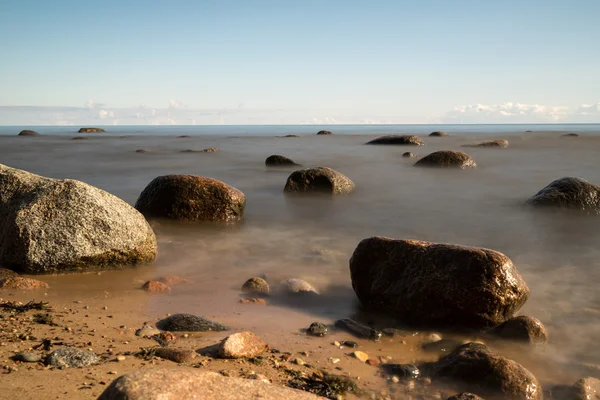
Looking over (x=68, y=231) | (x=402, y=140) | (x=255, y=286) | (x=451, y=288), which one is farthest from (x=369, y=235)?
(x=402, y=140)

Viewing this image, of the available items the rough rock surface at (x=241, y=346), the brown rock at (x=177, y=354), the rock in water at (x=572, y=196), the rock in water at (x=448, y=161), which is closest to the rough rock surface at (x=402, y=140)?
the rock in water at (x=448, y=161)

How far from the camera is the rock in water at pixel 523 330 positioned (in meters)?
4.30

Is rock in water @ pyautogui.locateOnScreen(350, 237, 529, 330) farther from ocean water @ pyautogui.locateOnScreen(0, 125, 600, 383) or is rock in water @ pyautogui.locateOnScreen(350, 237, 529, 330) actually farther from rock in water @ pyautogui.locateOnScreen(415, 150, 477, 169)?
rock in water @ pyautogui.locateOnScreen(415, 150, 477, 169)

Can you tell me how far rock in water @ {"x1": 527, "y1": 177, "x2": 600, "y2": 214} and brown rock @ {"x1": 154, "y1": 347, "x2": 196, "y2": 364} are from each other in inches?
323

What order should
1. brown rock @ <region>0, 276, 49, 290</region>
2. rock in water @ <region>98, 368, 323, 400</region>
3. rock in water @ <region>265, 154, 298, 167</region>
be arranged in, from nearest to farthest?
rock in water @ <region>98, 368, 323, 400</region> → brown rock @ <region>0, 276, 49, 290</region> → rock in water @ <region>265, 154, 298, 167</region>

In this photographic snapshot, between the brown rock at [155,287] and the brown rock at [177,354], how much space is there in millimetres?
1549

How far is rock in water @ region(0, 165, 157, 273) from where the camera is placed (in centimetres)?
537

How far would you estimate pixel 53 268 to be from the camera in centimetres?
537

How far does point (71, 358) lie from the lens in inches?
133

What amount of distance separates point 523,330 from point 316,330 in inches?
68.7

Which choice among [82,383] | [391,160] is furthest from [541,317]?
[391,160]

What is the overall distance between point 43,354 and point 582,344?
420 centimetres

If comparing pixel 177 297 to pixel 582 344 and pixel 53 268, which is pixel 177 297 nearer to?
pixel 53 268

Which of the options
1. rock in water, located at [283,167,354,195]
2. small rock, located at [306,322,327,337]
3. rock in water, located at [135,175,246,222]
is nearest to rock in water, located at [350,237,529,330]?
small rock, located at [306,322,327,337]
